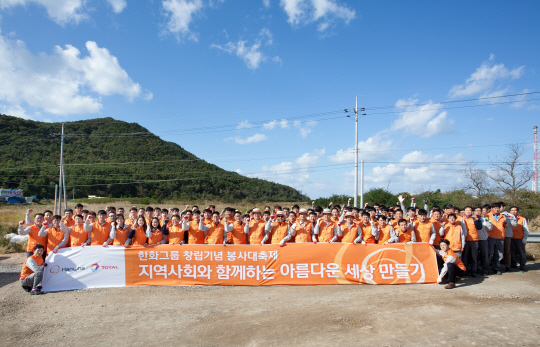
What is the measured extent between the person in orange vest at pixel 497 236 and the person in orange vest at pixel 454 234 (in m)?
1.11

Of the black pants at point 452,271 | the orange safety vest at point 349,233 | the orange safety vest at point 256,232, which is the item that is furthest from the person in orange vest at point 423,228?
the orange safety vest at point 256,232

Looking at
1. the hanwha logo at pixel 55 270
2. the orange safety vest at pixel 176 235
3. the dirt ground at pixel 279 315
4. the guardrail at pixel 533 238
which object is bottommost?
the dirt ground at pixel 279 315

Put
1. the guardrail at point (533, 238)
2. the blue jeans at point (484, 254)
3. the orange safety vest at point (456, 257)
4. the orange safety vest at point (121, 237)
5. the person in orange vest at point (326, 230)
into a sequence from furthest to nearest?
the guardrail at point (533, 238)
the blue jeans at point (484, 254)
the person in orange vest at point (326, 230)
the orange safety vest at point (121, 237)
the orange safety vest at point (456, 257)

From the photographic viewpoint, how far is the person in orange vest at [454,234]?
758cm

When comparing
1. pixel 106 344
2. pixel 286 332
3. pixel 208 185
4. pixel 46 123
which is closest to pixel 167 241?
pixel 106 344

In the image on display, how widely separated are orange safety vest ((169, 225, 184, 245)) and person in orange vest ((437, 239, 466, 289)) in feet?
19.2

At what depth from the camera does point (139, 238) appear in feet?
25.5

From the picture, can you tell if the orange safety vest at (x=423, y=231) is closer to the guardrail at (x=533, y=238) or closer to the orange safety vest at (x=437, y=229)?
the orange safety vest at (x=437, y=229)

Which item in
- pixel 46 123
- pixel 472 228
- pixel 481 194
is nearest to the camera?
pixel 472 228

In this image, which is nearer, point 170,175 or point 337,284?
point 337,284

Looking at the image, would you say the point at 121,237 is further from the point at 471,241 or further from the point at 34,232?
the point at 471,241

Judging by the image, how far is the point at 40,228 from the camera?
7.57m

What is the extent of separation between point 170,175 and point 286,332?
4927 cm

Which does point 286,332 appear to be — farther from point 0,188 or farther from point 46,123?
point 46,123
